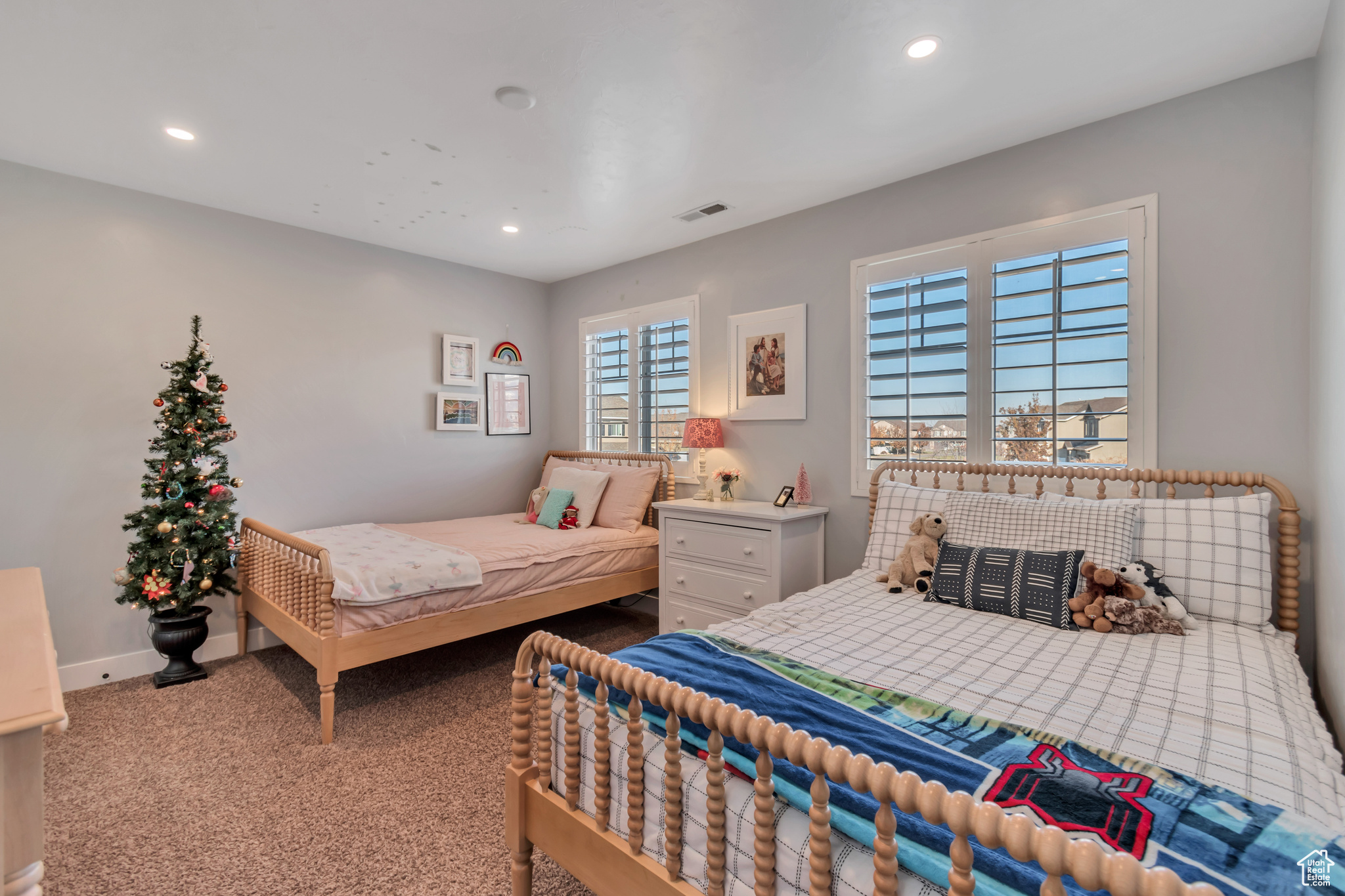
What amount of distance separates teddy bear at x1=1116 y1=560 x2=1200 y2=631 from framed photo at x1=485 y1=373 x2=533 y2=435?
4.01m

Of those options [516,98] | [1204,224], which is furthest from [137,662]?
[1204,224]

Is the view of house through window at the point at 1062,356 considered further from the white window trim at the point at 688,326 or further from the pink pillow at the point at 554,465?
the pink pillow at the point at 554,465

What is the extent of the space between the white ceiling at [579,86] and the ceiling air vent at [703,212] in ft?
0.41

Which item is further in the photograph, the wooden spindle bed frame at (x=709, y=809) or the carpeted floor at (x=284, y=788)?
the carpeted floor at (x=284, y=788)

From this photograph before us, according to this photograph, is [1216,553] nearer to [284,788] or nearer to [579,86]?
[579,86]

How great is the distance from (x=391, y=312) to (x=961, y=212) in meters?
3.57

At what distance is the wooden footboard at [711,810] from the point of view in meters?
0.67

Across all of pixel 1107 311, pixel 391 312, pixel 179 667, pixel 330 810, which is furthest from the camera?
pixel 391 312

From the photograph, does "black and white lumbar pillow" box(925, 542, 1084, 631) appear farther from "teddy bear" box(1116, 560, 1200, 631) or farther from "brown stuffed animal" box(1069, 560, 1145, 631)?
"teddy bear" box(1116, 560, 1200, 631)

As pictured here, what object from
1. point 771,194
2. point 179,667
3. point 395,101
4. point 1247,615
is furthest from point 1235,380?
point 179,667

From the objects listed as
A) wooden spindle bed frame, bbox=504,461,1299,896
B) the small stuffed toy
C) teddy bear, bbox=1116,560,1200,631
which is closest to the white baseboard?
the small stuffed toy

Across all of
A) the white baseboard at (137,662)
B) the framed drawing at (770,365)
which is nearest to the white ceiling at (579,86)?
the framed drawing at (770,365)

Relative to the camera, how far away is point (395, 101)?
2311 millimetres

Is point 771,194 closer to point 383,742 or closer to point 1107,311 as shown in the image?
point 1107,311
